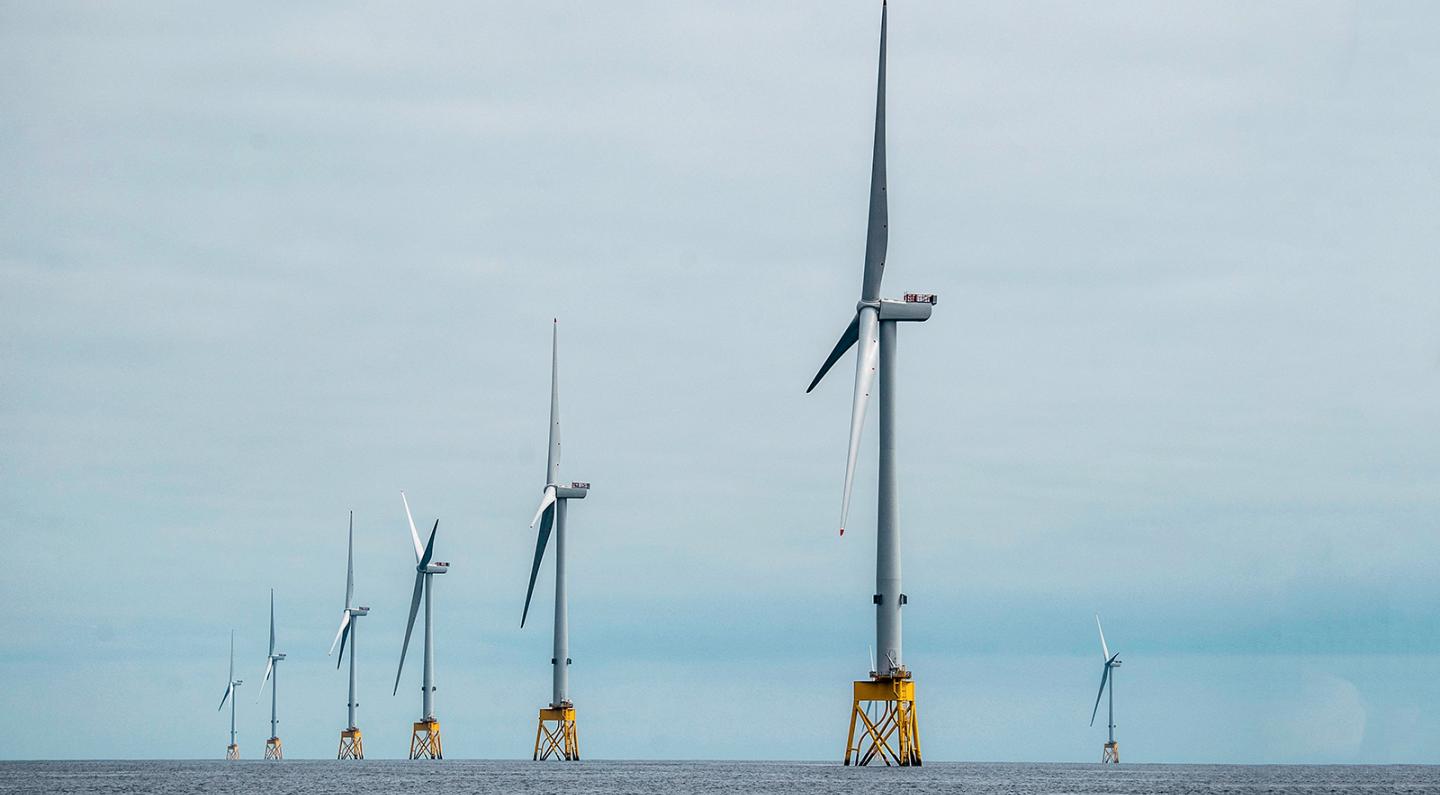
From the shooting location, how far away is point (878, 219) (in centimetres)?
12862

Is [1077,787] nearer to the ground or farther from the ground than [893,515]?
nearer to the ground

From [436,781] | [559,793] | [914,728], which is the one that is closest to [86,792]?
[436,781]

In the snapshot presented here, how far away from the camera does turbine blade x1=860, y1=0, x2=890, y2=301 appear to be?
128 m

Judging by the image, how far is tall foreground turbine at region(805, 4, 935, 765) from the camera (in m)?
118

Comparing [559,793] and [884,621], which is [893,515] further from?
[559,793]

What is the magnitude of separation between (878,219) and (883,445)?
17214 mm

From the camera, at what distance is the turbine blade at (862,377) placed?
110375 mm

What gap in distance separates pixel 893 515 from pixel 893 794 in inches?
716

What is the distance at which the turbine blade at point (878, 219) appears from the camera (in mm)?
128000

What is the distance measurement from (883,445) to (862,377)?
571cm

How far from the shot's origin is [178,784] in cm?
18262

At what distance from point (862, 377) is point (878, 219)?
1540 centimetres

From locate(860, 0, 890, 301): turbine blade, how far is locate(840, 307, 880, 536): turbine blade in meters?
2.54

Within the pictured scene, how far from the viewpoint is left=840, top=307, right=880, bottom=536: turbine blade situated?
362 feet
